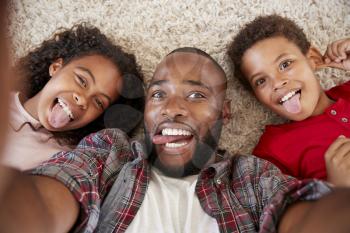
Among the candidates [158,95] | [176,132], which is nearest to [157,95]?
[158,95]

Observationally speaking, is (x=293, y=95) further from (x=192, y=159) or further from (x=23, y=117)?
(x=23, y=117)

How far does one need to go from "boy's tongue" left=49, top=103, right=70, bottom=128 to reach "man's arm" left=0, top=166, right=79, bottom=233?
12.9 inches

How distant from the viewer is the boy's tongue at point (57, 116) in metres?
0.98

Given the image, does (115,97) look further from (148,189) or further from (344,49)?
(344,49)

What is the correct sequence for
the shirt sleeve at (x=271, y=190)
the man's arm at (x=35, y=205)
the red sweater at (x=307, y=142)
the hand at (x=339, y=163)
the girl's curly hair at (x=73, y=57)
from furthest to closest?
the girl's curly hair at (x=73, y=57) → the red sweater at (x=307, y=142) → the hand at (x=339, y=163) → the shirt sleeve at (x=271, y=190) → the man's arm at (x=35, y=205)

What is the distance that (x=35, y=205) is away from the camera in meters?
0.58

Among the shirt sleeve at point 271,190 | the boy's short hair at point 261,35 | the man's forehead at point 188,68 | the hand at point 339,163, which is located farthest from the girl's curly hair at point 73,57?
the hand at point 339,163

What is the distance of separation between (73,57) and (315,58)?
609mm

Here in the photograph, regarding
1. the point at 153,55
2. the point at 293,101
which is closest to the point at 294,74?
the point at 293,101

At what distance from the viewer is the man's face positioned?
33.6 inches

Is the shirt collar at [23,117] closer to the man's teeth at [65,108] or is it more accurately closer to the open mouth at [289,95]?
the man's teeth at [65,108]

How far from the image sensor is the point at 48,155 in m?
0.97

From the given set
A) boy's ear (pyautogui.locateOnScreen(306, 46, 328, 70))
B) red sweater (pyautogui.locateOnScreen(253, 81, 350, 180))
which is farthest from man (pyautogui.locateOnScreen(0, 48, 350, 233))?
boy's ear (pyautogui.locateOnScreen(306, 46, 328, 70))

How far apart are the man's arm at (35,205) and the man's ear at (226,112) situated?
0.43m
